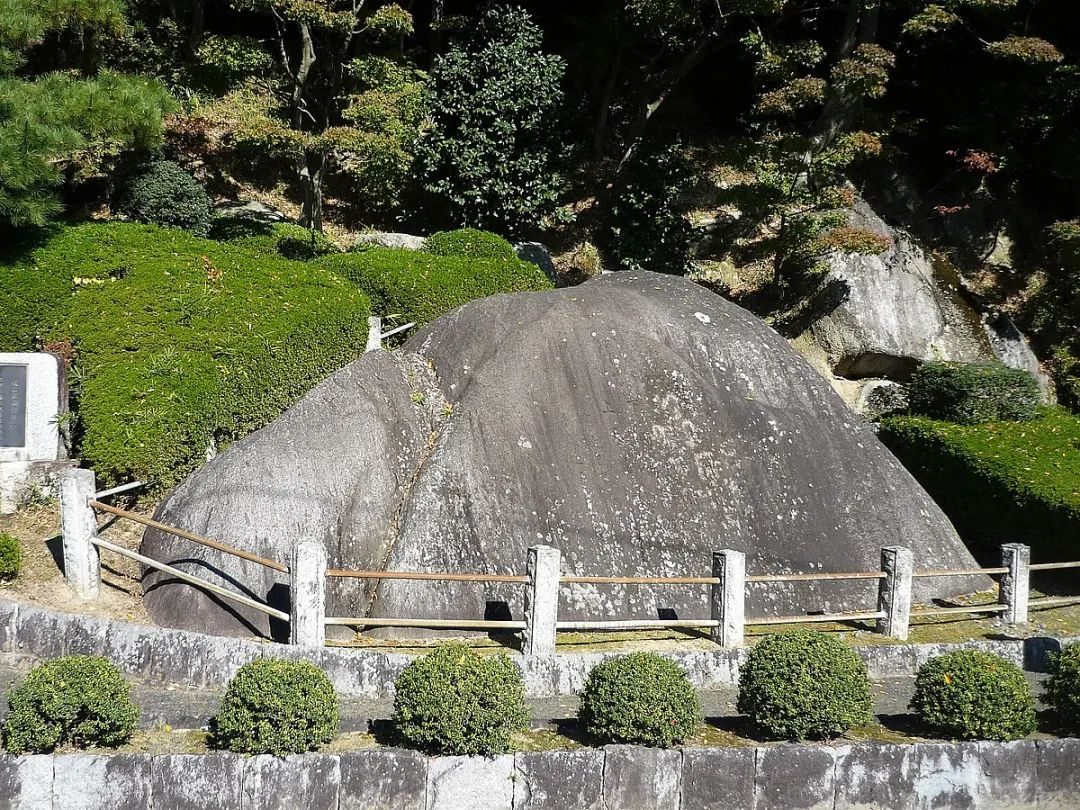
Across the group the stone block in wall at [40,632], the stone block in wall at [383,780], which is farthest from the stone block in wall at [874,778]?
the stone block in wall at [40,632]

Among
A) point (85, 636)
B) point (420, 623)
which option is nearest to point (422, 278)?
point (420, 623)

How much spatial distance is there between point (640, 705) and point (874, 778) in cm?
215

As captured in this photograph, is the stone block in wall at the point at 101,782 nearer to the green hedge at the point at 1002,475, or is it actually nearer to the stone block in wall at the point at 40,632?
the stone block in wall at the point at 40,632

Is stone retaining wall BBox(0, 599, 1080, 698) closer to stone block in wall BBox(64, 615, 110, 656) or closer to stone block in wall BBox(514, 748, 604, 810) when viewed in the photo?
stone block in wall BBox(64, 615, 110, 656)

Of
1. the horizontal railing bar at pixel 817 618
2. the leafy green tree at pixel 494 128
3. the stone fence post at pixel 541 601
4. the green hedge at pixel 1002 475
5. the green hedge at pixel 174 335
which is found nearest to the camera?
the stone fence post at pixel 541 601

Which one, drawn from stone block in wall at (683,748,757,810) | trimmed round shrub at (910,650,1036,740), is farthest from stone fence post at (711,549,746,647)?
stone block in wall at (683,748,757,810)

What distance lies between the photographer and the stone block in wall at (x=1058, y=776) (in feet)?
27.5

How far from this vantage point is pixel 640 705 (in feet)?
25.8

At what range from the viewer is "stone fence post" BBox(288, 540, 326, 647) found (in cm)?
916

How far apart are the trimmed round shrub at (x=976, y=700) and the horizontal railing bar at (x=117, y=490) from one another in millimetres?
8673

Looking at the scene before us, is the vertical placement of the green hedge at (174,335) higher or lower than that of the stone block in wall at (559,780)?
higher

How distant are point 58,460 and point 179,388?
1.68m

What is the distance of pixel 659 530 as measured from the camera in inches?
456

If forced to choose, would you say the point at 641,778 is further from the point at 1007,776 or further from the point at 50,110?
the point at 50,110
